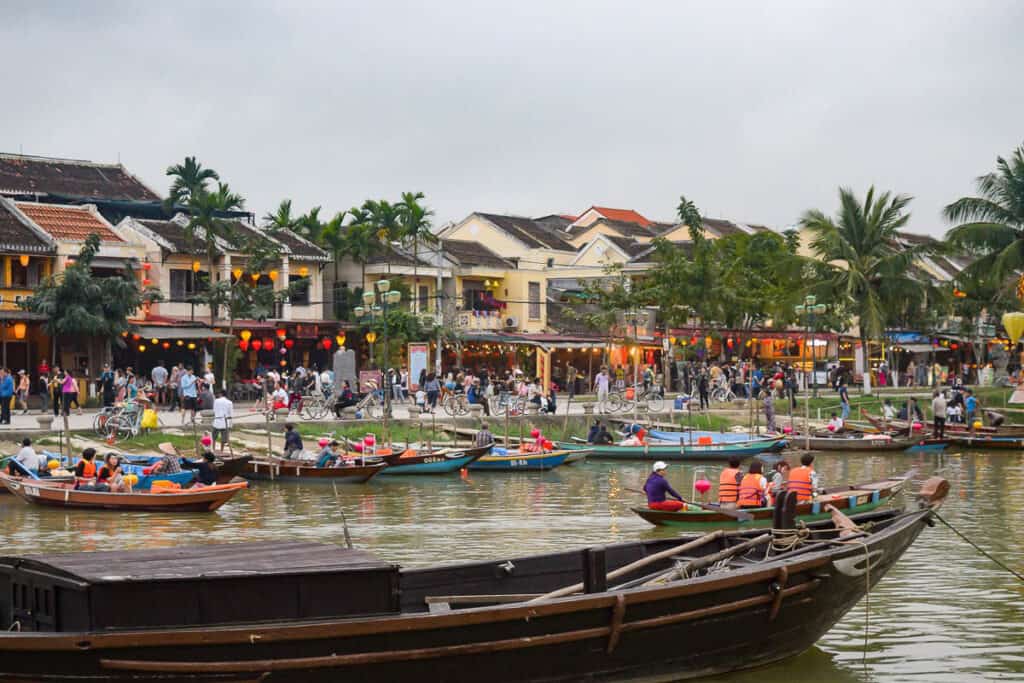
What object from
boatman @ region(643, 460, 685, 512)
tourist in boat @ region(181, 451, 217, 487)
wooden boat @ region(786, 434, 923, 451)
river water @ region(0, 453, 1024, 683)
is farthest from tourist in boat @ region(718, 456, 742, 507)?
wooden boat @ region(786, 434, 923, 451)

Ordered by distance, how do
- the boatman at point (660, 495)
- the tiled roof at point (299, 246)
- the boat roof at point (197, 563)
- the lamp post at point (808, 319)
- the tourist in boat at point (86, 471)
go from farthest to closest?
1. the tiled roof at point (299, 246)
2. the lamp post at point (808, 319)
3. the tourist in boat at point (86, 471)
4. the boatman at point (660, 495)
5. the boat roof at point (197, 563)

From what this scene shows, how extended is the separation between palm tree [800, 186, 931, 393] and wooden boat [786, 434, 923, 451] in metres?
11.5

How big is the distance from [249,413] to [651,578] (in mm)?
28772

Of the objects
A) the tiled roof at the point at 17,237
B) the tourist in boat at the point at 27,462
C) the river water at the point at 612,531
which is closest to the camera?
the river water at the point at 612,531

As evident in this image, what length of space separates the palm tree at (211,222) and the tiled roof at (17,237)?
5.44 m

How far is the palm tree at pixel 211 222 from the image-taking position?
47781 mm

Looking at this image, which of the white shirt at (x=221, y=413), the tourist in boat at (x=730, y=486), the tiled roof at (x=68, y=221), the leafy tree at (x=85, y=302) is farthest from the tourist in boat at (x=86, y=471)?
the tiled roof at (x=68, y=221)

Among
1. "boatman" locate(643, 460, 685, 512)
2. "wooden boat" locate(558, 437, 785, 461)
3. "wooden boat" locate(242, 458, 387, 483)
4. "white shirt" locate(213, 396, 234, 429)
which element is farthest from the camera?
"wooden boat" locate(558, 437, 785, 461)

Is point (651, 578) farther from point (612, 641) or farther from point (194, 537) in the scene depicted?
point (194, 537)

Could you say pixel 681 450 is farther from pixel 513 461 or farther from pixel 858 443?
pixel 858 443

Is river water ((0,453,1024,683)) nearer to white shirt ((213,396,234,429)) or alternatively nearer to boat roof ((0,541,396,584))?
white shirt ((213,396,234,429))

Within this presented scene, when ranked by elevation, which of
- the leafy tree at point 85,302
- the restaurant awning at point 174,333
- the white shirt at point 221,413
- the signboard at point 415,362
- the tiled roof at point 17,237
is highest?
the tiled roof at point 17,237

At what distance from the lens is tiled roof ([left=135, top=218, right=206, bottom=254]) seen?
164 feet

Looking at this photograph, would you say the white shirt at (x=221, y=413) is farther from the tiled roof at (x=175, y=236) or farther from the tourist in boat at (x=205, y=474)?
the tiled roof at (x=175, y=236)
